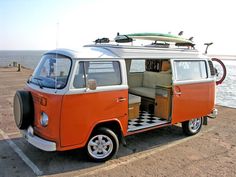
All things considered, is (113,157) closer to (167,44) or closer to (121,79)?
(121,79)

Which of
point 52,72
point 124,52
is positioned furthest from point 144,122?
point 52,72

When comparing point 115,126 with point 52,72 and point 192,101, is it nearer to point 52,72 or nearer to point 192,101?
point 52,72

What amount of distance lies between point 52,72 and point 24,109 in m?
0.86

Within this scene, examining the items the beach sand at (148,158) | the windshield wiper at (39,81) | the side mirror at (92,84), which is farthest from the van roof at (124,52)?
the beach sand at (148,158)

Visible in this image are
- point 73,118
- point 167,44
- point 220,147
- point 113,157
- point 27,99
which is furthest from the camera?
point 167,44

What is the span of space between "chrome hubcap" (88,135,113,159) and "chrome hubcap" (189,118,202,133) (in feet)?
8.74

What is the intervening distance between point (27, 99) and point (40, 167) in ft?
4.19

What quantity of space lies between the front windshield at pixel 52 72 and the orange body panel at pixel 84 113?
401mm

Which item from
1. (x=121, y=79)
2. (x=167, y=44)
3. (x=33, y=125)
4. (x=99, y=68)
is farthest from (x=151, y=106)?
(x=33, y=125)

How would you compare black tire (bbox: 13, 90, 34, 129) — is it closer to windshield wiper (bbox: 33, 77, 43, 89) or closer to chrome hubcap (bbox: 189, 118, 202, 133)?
windshield wiper (bbox: 33, 77, 43, 89)

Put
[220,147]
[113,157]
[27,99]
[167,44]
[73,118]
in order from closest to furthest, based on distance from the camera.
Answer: [73,118], [27,99], [113,157], [220,147], [167,44]

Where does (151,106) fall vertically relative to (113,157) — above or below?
above

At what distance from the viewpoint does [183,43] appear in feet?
22.9

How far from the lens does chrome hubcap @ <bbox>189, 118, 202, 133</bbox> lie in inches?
271
